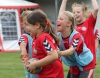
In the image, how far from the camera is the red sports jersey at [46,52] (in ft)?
12.7

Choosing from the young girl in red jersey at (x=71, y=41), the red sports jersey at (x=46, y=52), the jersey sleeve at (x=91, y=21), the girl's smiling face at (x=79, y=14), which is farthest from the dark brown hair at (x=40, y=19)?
the girl's smiling face at (x=79, y=14)

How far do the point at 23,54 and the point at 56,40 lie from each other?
0.66 m

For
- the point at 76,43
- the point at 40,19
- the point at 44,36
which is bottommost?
the point at 76,43

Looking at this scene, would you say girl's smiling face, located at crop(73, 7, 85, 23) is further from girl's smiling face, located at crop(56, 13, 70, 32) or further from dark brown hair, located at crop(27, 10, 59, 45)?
dark brown hair, located at crop(27, 10, 59, 45)

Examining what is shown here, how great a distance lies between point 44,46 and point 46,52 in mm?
71

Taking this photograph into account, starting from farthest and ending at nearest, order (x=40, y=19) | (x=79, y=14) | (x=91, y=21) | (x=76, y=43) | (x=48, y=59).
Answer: (x=79, y=14)
(x=91, y=21)
(x=76, y=43)
(x=40, y=19)
(x=48, y=59)

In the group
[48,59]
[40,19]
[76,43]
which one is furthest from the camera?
[76,43]

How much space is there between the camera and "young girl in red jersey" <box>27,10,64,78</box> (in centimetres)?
384

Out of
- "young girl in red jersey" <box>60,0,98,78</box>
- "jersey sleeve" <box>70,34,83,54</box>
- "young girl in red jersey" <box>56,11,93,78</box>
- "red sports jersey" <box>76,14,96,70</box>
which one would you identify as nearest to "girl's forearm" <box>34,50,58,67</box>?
"young girl in red jersey" <box>56,11,93,78</box>

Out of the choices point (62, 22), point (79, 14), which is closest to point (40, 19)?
point (62, 22)

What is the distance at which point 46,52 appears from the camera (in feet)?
12.7

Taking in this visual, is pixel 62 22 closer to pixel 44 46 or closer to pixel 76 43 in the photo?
pixel 76 43

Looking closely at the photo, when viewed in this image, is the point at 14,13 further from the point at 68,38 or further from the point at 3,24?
the point at 68,38

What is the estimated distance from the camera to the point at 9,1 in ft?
56.1
